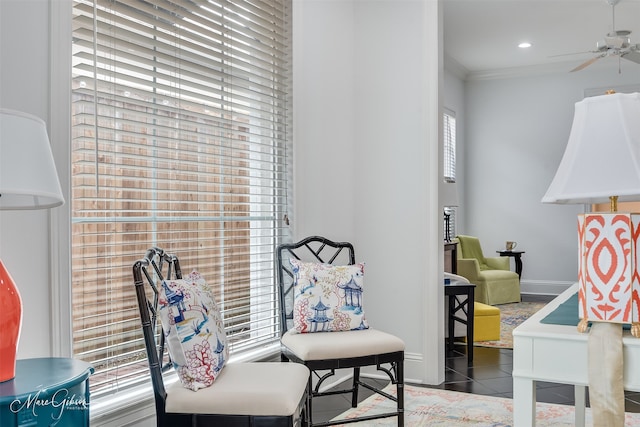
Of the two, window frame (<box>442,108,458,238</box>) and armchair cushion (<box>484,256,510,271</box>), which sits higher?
window frame (<box>442,108,458,238</box>)

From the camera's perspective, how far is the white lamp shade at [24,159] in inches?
55.3

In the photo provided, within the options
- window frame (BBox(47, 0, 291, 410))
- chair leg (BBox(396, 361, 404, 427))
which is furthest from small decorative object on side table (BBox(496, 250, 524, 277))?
window frame (BBox(47, 0, 291, 410))

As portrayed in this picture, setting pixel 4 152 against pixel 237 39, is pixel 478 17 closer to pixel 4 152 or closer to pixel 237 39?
pixel 237 39

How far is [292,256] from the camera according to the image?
342 centimetres

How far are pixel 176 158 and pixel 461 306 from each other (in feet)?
8.91

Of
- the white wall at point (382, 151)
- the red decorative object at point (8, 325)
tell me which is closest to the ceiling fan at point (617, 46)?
the white wall at point (382, 151)

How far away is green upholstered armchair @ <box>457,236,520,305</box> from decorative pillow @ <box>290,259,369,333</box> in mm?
3811

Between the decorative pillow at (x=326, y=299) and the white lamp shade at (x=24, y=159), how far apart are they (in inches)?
60.9

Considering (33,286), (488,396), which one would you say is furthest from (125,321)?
(488,396)

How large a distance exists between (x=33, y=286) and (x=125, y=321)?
532 mm

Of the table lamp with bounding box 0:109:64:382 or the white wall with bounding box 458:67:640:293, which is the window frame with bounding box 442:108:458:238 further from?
the table lamp with bounding box 0:109:64:382

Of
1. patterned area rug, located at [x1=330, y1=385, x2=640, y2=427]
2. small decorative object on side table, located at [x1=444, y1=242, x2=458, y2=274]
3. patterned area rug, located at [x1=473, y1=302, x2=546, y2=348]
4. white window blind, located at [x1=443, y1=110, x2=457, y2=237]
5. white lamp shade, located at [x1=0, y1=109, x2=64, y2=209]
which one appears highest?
white window blind, located at [x1=443, y1=110, x2=457, y2=237]

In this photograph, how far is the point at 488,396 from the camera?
352cm

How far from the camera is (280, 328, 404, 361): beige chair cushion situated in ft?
8.60
